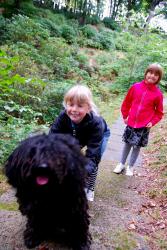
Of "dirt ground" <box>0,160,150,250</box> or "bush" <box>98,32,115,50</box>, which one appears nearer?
"dirt ground" <box>0,160,150,250</box>

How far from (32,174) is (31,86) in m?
6.21

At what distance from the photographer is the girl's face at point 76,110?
118 inches

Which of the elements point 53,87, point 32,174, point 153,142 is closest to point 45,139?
point 32,174

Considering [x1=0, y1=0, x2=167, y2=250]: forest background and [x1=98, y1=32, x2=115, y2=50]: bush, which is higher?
[x1=0, y1=0, x2=167, y2=250]: forest background

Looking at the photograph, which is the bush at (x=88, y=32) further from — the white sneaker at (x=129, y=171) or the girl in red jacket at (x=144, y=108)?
the white sneaker at (x=129, y=171)

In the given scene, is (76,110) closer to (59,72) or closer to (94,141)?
(94,141)

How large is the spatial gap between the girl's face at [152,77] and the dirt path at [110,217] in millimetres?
1516

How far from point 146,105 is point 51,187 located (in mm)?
2811

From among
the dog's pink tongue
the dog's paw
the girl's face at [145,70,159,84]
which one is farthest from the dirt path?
the girl's face at [145,70,159,84]

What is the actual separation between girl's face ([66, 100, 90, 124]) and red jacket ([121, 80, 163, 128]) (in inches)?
65.0

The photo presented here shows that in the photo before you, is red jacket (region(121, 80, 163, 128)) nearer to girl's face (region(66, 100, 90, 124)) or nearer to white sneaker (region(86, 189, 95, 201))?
white sneaker (region(86, 189, 95, 201))

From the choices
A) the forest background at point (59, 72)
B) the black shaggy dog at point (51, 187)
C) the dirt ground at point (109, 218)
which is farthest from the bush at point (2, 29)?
the black shaggy dog at point (51, 187)

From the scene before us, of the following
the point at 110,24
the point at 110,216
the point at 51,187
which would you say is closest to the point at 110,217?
the point at 110,216

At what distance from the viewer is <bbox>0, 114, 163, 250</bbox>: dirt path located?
2.73m
